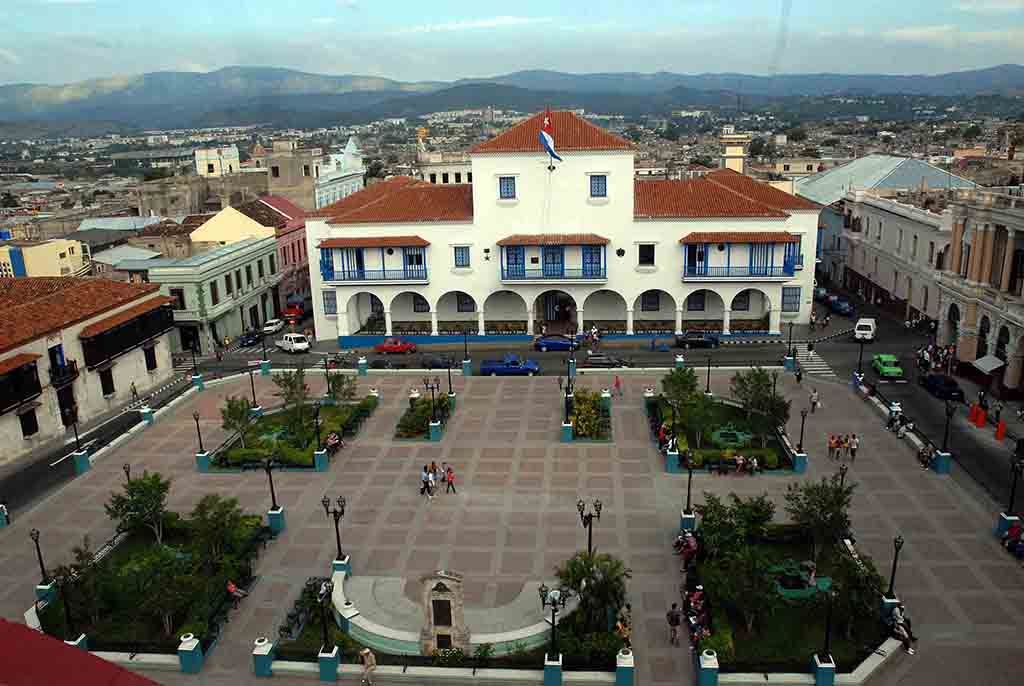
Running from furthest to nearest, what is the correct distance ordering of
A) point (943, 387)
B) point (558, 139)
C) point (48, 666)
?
A: point (558, 139), point (943, 387), point (48, 666)

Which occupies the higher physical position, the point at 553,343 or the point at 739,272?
the point at 739,272

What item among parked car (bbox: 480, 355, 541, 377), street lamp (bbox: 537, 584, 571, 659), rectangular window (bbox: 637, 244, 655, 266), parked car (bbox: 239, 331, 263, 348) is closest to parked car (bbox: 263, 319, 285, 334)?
parked car (bbox: 239, 331, 263, 348)

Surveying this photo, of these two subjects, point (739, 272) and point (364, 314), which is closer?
point (739, 272)

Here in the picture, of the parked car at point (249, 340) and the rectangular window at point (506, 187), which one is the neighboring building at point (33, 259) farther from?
the rectangular window at point (506, 187)

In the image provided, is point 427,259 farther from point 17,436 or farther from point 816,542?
point 816,542

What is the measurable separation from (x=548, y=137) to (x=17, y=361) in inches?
1192

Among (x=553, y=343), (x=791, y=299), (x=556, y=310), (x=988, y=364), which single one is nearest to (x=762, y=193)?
(x=791, y=299)

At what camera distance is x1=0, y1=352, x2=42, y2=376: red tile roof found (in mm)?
33875

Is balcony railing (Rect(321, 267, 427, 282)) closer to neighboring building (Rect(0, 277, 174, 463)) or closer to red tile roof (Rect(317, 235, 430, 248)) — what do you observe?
red tile roof (Rect(317, 235, 430, 248))

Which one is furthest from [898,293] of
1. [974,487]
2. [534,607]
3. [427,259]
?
[534,607]

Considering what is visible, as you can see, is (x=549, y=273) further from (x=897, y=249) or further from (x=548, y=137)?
(x=897, y=249)

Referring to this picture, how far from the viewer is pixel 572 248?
48.4 metres

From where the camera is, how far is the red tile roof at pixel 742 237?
46.7m

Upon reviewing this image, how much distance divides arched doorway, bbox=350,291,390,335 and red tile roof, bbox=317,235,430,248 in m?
3.52
